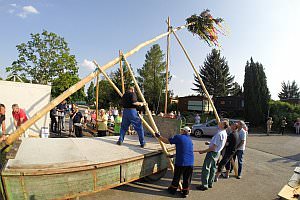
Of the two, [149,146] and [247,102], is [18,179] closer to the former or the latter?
[149,146]

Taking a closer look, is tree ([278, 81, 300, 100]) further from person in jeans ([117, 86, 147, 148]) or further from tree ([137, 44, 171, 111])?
person in jeans ([117, 86, 147, 148])

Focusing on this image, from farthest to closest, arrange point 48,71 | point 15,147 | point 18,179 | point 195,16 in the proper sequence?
point 48,71 → point 195,16 → point 15,147 → point 18,179

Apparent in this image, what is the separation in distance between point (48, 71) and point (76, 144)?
19.2m

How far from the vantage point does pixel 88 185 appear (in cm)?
392

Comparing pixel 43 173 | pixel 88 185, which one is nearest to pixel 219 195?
pixel 88 185

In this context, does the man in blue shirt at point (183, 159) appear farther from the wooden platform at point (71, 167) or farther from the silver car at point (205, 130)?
the silver car at point (205, 130)

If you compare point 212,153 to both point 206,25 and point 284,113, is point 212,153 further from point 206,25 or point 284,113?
point 284,113

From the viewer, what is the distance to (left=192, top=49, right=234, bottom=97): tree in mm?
38875

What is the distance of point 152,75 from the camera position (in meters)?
37.3

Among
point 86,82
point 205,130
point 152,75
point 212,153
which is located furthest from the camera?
point 152,75

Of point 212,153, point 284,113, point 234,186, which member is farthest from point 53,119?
point 284,113

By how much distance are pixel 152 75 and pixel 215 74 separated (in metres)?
11.0

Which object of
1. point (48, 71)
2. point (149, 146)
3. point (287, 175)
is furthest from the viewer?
point (48, 71)

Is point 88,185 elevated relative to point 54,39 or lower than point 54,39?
lower
